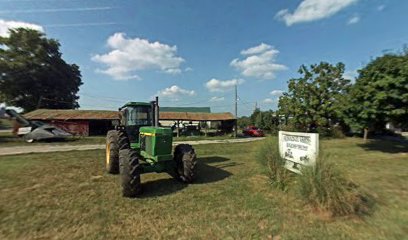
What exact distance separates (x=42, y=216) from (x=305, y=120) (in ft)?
84.7

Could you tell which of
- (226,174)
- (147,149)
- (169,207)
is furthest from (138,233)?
(226,174)

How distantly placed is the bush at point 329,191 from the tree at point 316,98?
70.4 feet

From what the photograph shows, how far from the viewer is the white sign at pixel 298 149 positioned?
577cm

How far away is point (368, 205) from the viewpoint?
5070 millimetres

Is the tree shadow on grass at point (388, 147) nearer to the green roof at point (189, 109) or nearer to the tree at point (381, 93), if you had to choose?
the tree at point (381, 93)

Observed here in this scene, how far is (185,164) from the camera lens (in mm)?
6906

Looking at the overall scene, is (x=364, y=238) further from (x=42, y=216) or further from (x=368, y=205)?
(x=42, y=216)

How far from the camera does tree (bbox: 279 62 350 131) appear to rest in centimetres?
2470

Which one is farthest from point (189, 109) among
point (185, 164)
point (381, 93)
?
point (185, 164)

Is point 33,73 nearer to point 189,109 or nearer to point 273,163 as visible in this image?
point 189,109

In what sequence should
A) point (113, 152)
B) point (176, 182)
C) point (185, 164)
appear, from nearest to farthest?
point (185, 164)
point (176, 182)
point (113, 152)

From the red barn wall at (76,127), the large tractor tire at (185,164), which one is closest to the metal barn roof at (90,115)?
the red barn wall at (76,127)

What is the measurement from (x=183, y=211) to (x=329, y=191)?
305cm

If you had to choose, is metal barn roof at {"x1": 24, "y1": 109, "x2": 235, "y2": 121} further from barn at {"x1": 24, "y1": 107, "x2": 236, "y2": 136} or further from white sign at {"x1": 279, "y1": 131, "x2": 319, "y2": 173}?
white sign at {"x1": 279, "y1": 131, "x2": 319, "y2": 173}
